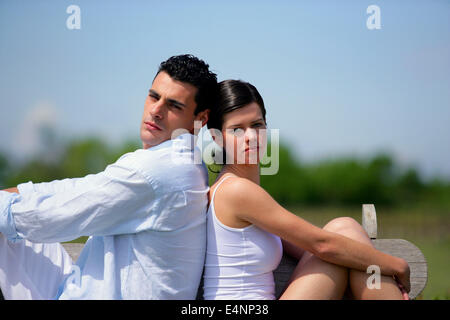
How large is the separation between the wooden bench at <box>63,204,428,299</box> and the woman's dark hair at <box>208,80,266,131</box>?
34.5 inches

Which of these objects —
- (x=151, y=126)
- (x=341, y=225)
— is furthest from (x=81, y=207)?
(x=341, y=225)

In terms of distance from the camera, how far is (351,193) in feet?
65.6

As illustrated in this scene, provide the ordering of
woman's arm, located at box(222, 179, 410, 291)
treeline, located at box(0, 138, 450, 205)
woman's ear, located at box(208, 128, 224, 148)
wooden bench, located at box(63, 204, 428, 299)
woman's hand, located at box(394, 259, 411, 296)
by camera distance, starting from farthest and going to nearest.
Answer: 1. treeline, located at box(0, 138, 450, 205)
2. wooden bench, located at box(63, 204, 428, 299)
3. woman's ear, located at box(208, 128, 224, 148)
4. woman's hand, located at box(394, 259, 411, 296)
5. woman's arm, located at box(222, 179, 410, 291)

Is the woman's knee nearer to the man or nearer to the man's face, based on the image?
the man

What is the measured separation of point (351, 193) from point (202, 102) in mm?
18603

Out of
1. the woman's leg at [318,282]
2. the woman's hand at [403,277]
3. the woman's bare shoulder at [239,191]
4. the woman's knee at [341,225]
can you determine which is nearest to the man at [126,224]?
the woman's bare shoulder at [239,191]

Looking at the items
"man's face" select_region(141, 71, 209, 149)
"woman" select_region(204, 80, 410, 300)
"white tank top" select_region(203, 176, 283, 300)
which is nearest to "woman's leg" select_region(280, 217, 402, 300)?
"woman" select_region(204, 80, 410, 300)

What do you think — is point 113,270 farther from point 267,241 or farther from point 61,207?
point 267,241

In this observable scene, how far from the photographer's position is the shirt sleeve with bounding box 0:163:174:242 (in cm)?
195

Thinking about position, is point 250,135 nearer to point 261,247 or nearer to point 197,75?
point 197,75

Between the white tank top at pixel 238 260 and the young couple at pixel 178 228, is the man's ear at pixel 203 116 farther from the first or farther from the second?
the white tank top at pixel 238 260

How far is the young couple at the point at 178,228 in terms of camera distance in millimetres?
1975

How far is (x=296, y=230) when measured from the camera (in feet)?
6.82
